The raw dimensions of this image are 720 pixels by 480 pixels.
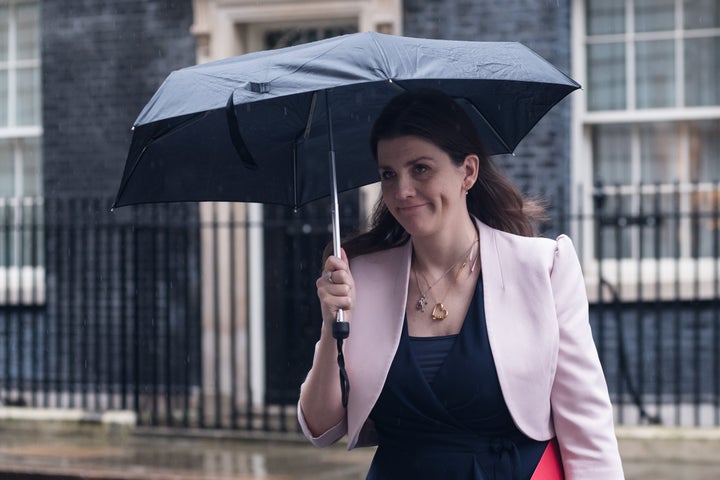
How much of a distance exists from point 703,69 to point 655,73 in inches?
15.0

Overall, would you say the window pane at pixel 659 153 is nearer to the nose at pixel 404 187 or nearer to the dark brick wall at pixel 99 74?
the dark brick wall at pixel 99 74

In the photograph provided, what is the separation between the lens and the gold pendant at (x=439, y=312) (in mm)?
3045

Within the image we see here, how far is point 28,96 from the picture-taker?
41.9 feet

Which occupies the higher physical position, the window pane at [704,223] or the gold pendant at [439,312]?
the window pane at [704,223]

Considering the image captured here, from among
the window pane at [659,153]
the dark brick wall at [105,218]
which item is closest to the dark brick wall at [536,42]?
the window pane at [659,153]

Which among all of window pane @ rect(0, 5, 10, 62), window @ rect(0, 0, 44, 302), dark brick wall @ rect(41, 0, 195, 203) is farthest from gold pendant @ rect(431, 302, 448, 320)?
window pane @ rect(0, 5, 10, 62)

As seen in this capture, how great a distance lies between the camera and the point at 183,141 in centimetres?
360

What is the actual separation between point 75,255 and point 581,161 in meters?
4.62

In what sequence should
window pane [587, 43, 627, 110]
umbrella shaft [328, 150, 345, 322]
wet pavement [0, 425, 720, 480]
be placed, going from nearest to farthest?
1. umbrella shaft [328, 150, 345, 322]
2. wet pavement [0, 425, 720, 480]
3. window pane [587, 43, 627, 110]

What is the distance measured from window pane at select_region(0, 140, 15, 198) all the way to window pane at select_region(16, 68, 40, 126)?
11.4 inches

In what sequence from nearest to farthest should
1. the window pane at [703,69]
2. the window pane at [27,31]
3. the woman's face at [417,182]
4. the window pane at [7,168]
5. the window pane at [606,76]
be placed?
the woman's face at [417,182]
the window pane at [703,69]
the window pane at [606,76]
the window pane at [27,31]
the window pane at [7,168]

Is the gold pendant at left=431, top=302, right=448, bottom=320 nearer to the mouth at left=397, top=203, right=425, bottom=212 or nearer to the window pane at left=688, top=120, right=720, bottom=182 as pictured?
the mouth at left=397, top=203, right=425, bottom=212

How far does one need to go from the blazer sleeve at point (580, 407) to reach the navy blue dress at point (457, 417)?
0.27 ft

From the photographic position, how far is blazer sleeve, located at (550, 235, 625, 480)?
9.61ft
